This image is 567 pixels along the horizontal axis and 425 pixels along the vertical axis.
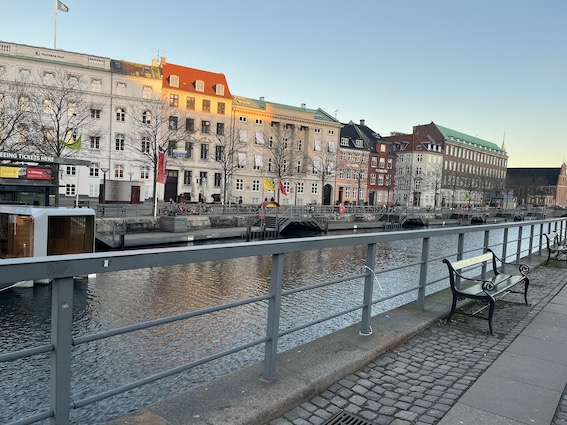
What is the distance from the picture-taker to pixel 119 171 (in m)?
49.5

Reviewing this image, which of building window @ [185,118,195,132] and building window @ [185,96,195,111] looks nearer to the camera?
building window @ [185,118,195,132]

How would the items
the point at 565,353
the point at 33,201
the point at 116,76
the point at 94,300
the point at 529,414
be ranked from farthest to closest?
the point at 116,76, the point at 33,201, the point at 94,300, the point at 565,353, the point at 529,414

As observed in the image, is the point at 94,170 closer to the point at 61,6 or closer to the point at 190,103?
the point at 190,103

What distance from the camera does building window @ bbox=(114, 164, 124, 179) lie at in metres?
49.3

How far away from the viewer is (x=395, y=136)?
96.1 metres

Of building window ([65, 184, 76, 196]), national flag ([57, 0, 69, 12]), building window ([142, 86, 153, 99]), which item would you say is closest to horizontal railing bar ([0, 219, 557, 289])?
building window ([65, 184, 76, 196])

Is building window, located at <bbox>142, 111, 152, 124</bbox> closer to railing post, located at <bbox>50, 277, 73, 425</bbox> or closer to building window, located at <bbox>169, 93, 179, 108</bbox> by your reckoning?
building window, located at <bbox>169, 93, 179, 108</bbox>

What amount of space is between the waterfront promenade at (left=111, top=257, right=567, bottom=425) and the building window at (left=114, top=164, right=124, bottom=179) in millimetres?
47831

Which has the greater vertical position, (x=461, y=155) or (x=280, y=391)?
(x=461, y=155)

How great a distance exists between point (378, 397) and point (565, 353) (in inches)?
108

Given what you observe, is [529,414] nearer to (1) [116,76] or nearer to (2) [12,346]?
(2) [12,346]

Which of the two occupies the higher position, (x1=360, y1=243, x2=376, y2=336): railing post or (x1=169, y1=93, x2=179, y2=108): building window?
(x1=169, y1=93, x2=179, y2=108): building window

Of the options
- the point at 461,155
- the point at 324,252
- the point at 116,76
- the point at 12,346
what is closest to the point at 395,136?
the point at 461,155

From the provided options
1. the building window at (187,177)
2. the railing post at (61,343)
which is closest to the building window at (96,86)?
the building window at (187,177)
